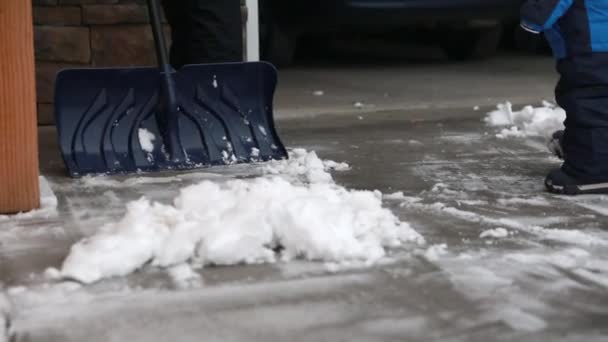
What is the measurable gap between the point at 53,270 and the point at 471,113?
2.31 metres

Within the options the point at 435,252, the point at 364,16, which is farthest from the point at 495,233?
the point at 364,16

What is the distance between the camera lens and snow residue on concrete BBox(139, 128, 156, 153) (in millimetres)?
2711

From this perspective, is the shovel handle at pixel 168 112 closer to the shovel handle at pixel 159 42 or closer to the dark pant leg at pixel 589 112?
the shovel handle at pixel 159 42

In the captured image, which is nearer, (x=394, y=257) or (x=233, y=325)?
(x=233, y=325)

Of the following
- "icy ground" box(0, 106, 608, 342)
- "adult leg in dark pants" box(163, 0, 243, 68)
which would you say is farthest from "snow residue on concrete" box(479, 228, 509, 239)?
"adult leg in dark pants" box(163, 0, 243, 68)

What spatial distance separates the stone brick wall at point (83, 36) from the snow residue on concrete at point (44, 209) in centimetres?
117

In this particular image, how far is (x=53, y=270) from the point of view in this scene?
176cm

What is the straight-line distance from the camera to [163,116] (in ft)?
9.03

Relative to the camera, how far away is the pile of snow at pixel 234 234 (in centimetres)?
179

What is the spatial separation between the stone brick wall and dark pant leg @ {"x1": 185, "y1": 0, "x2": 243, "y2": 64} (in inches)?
21.6

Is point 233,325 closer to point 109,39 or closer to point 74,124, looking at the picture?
point 74,124

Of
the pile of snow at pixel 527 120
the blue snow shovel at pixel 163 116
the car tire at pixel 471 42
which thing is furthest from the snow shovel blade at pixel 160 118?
the car tire at pixel 471 42

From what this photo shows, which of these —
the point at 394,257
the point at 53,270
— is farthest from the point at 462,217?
the point at 53,270

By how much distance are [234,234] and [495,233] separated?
0.56m
